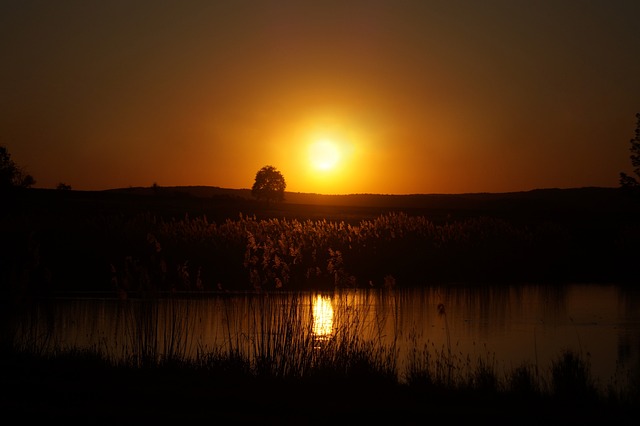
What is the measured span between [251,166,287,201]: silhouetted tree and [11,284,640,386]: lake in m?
62.3

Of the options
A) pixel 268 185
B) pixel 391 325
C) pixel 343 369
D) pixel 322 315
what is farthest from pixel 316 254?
pixel 268 185

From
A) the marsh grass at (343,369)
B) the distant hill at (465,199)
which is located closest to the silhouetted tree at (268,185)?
the distant hill at (465,199)

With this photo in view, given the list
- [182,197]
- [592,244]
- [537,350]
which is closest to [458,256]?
[592,244]

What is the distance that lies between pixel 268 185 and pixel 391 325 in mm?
68825

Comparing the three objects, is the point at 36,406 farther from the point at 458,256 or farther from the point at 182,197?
the point at 182,197

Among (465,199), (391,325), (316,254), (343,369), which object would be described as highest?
(465,199)

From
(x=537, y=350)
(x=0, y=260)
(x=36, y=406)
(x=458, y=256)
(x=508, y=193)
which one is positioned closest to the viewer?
(x=36, y=406)

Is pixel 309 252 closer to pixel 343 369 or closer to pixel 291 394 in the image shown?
pixel 343 369

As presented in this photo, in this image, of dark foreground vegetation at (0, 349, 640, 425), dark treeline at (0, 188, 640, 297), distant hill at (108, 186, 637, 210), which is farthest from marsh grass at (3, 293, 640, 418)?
distant hill at (108, 186, 637, 210)

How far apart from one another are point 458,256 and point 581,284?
377cm

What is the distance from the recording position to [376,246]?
77.7 feet

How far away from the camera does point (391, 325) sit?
1438 cm

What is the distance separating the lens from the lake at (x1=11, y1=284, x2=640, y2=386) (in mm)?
10734

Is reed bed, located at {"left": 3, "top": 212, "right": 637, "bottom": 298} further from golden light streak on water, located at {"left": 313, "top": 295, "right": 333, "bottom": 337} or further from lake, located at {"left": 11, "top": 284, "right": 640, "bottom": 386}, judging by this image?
lake, located at {"left": 11, "top": 284, "right": 640, "bottom": 386}
